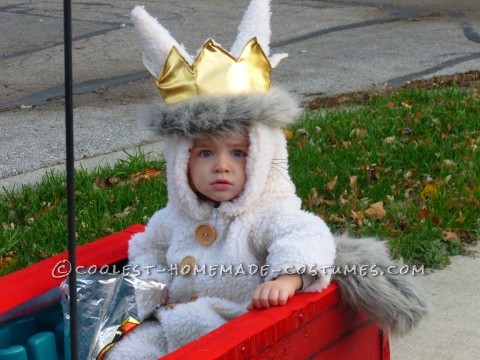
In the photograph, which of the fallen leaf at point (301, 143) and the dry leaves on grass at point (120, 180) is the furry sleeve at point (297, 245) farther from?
the fallen leaf at point (301, 143)

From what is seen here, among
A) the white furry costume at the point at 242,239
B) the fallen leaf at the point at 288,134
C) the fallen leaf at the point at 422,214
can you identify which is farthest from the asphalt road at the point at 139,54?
the white furry costume at the point at 242,239

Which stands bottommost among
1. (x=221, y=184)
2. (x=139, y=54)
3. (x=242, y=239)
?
(x=242, y=239)

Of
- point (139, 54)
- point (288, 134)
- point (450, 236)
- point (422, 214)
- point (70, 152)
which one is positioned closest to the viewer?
point (70, 152)

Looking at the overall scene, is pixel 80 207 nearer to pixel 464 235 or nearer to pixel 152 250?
pixel 152 250

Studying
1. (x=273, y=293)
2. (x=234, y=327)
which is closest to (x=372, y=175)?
(x=273, y=293)

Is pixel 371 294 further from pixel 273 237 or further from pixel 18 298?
pixel 18 298

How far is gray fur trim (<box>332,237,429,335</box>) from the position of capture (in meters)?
2.56

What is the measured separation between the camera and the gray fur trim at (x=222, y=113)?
254 cm

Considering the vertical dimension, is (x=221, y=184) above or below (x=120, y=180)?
above

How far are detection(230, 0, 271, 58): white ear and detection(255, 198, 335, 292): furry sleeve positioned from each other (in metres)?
0.46

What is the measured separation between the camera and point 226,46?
8648 mm

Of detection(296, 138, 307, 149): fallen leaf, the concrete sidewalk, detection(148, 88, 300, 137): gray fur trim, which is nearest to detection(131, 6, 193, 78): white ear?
detection(148, 88, 300, 137): gray fur trim

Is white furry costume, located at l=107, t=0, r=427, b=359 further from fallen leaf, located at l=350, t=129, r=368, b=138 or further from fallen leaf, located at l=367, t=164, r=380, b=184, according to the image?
fallen leaf, located at l=350, t=129, r=368, b=138

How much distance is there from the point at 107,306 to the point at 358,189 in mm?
1977
